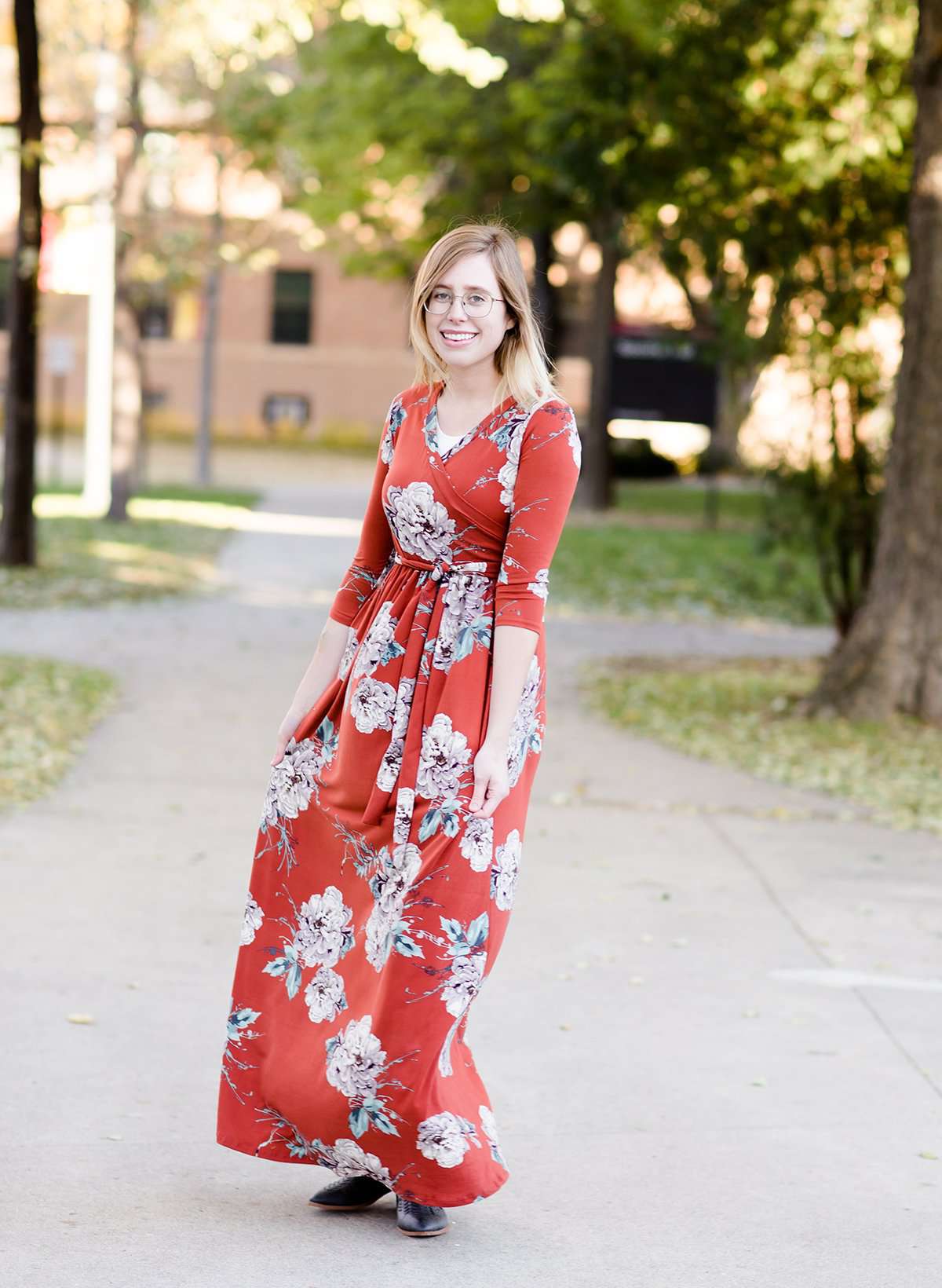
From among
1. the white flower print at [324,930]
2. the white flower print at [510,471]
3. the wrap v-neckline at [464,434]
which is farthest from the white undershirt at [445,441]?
the white flower print at [324,930]

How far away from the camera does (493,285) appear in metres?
3.65

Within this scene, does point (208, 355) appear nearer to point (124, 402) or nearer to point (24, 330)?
point (124, 402)

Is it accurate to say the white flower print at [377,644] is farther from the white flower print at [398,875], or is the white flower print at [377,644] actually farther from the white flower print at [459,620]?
the white flower print at [398,875]

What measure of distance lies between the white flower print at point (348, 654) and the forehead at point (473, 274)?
2.54 feet

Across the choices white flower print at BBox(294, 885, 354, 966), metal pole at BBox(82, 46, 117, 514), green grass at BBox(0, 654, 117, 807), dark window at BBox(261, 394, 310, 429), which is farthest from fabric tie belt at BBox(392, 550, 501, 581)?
dark window at BBox(261, 394, 310, 429)

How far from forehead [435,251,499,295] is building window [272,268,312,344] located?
47.1 metres

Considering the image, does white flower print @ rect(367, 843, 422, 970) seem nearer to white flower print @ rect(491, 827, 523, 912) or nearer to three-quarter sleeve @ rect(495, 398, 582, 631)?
white flower print @ rect(491, 827, 523, 912)

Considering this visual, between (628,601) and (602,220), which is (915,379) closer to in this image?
(628,601)

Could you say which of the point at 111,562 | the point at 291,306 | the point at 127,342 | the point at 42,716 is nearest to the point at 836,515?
the point at 42,716

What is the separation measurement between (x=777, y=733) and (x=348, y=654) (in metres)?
6.46

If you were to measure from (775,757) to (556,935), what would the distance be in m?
3.59

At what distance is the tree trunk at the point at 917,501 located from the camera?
10094 millimetres

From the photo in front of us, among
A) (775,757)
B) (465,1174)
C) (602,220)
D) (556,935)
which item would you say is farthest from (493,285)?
(602,220)

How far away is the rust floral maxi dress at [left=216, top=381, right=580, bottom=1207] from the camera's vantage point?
3539mm
